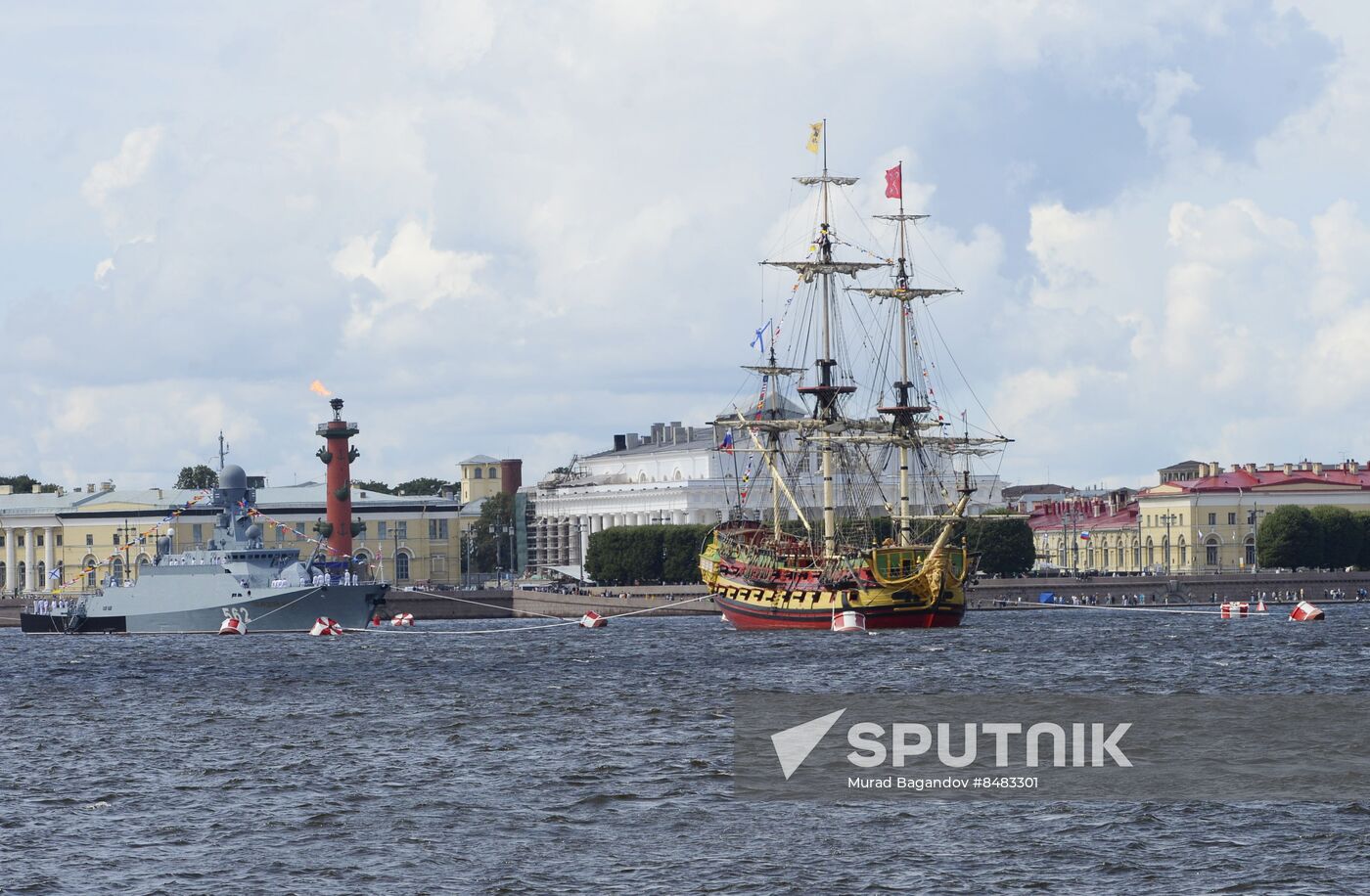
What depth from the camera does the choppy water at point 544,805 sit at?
2302 cm

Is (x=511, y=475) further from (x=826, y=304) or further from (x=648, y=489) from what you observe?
(x=826, y=304)

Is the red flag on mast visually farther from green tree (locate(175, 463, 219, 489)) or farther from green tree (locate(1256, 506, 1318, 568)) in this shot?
green tree (locate(175, 463, 219, 489))

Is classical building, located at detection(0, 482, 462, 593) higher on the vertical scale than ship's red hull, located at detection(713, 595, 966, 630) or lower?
higher

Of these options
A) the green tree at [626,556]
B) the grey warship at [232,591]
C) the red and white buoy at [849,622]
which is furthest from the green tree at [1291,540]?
the red and white buoy at [849,622]

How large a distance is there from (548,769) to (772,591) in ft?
168

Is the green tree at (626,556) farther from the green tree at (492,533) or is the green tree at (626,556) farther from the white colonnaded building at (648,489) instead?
the green tree at (492,533)

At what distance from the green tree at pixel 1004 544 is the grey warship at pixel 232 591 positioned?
41314mm

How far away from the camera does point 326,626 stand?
92.4 m

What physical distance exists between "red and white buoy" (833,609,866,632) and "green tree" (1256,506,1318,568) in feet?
200

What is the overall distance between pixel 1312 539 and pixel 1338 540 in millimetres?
2129

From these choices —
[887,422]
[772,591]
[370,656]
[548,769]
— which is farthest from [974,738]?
[887,422]

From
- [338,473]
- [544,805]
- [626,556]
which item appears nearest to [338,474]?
[338,473]

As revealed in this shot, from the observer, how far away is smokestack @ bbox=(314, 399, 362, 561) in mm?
120375

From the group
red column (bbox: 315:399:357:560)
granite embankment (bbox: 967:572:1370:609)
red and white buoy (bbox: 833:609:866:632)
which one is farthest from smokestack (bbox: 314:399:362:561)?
red and white buoy (bbox: 833:609:866:632)
